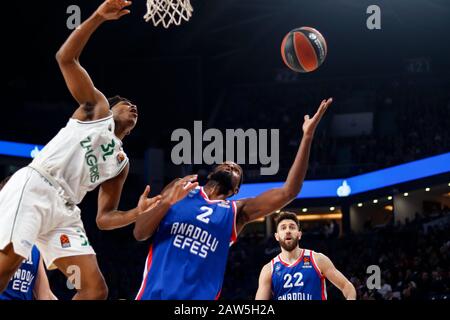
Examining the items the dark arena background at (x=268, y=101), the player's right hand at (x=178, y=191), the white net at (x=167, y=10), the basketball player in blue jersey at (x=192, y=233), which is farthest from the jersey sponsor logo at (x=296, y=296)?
the dark arena background at (x=268, y=101)

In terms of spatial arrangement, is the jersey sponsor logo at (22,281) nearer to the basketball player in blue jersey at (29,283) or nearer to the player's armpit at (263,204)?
the basketball player in blue jersey at (29,283)

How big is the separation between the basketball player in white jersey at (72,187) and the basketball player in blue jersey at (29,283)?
89 centimetres

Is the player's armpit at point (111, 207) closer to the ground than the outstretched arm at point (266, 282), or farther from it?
farther from it

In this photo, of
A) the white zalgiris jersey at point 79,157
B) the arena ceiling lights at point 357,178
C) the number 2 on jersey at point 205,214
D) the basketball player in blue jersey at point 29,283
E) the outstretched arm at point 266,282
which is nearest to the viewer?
the number 2 on jersey at point 205,214

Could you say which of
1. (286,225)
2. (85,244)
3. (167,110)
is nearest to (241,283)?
(167,110)

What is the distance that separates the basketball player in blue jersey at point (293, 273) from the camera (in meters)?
6.19

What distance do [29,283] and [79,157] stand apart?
1.47m

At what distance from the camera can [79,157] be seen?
4461mm

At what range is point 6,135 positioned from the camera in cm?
2192

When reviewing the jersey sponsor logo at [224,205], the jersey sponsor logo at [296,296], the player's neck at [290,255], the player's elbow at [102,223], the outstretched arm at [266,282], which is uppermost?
the jersey sponsor logo at [224,205]

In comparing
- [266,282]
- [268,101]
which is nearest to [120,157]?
[266,282]

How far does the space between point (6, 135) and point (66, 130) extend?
1833 centimetres

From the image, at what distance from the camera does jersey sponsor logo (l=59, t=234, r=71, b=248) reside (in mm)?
4363

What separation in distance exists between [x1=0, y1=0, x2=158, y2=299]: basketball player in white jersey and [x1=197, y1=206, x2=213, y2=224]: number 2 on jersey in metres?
0.45
